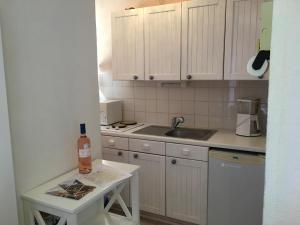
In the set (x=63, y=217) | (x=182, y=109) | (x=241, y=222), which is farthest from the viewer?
(x=182, y=109)

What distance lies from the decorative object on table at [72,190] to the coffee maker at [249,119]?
63.1 inches

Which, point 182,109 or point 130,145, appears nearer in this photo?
point 130,145

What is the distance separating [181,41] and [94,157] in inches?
54.5

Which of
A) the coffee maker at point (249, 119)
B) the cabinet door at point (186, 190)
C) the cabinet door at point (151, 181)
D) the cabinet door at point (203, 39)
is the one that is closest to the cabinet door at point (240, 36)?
the cabinet door at point (203, 39)

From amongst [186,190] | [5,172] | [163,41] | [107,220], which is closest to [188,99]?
[163,41]

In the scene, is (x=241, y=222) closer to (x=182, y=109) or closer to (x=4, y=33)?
(x=182, y=109)

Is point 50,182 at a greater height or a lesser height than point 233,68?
lesser

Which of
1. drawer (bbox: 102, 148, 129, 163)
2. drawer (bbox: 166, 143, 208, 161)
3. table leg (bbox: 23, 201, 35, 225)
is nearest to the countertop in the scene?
drawer (bbox: 166, 143, 208, 161)

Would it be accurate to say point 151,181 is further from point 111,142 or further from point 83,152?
point 83,152

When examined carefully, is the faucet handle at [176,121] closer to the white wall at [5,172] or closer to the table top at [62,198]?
the table top at [62,198]

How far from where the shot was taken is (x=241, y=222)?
2160 mm

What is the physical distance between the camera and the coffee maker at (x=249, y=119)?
92.9 inches

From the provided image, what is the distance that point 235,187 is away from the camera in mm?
2150

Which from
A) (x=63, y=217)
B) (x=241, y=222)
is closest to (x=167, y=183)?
(x=241, y=222)
